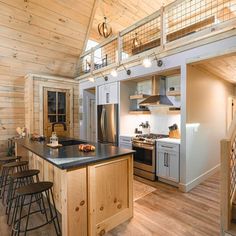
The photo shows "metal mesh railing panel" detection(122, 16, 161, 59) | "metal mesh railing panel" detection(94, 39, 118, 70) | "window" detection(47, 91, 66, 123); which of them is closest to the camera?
"metal mesh railing panel" detection(122, 16, 161, 59)

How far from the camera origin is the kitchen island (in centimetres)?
175

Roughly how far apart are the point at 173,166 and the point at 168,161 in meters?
0.13

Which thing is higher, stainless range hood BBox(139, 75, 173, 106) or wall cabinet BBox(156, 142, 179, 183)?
stainless range hood BBox(139, 75, 173, 106)

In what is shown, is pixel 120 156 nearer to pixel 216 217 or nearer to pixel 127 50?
pixel 216 217

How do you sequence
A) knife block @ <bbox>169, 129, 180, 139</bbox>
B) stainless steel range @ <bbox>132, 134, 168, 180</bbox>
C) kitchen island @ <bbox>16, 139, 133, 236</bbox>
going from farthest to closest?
knife block @ <bbox>169, 129, 180, 139</bbox>
stainless steel range @ <bbox>132, 134, 168, 180</bbox>
kitchen island @ <bbox>16, 139, 133, 236</bbox>

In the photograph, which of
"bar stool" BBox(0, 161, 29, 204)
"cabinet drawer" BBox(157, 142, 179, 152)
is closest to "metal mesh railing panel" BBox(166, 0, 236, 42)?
"cabinet drawer" BBox(157, 142, 179, 152)

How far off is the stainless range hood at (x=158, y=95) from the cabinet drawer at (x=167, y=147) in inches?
34.7

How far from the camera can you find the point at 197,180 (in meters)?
3.46

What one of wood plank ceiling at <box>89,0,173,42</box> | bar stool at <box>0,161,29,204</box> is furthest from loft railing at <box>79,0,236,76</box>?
bar stool at <box>0,161,29,204</box>

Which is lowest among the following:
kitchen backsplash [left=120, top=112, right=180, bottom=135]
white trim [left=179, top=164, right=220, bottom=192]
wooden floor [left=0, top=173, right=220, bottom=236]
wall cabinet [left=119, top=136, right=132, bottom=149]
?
wooden floor [left=0, top=173, right=220, bottom=236]

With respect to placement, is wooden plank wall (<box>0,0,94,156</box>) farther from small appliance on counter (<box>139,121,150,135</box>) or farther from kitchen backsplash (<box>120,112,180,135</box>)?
small appliance on counter (<box>139,121,150,135</box>)

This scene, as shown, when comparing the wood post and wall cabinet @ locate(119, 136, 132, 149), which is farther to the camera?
wall cabinet @ locate(119, 136, 132, 149)

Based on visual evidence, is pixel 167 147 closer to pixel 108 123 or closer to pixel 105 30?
pixel 108 123

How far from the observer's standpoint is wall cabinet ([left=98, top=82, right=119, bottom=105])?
4547 mm
